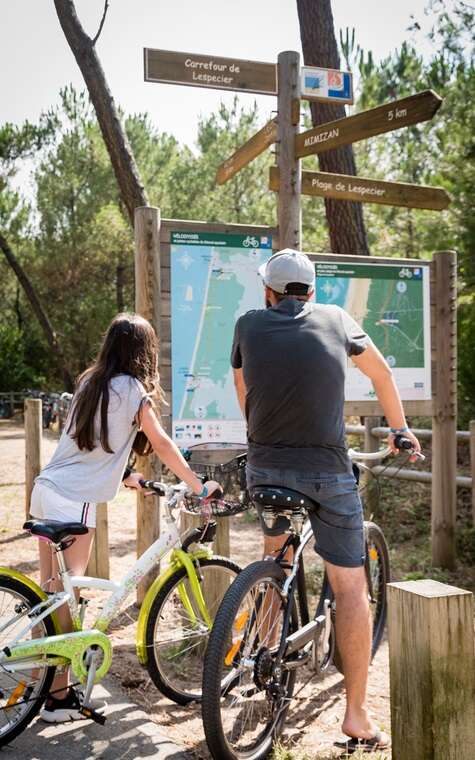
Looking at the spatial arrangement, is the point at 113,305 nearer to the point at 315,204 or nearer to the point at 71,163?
the point at 71,163

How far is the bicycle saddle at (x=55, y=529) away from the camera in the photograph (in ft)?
10.7

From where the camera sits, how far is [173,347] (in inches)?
197

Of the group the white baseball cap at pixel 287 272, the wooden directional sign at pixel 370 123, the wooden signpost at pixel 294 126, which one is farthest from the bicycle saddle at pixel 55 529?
the wooden directional sign at pixel 370 123

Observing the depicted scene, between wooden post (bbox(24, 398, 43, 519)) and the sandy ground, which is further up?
wooden post (bbox(24, 398, 43, 519))

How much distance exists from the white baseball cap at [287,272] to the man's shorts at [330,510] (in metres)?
0.77

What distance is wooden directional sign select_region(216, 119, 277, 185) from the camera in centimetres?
552

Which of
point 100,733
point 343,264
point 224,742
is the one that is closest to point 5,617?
point 100,733

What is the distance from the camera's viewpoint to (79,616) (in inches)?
136

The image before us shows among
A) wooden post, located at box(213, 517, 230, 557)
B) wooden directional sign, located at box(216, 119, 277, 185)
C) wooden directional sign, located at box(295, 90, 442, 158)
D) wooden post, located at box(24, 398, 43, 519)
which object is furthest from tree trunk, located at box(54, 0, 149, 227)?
wooden post, located at box(213, 517, 230, 557)

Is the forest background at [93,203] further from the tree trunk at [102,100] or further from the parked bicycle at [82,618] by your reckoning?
the parked bicycle at [82,618]

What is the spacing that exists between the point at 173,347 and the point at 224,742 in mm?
2636

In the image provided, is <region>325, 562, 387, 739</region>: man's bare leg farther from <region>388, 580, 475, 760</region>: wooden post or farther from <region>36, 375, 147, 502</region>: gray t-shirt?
<region>36, 375, 147, 502</region>: gray t-shirt

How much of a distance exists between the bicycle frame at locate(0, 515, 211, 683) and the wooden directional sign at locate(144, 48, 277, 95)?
296cm

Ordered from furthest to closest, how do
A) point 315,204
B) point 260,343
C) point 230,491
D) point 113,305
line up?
point 113,305, point 315,204, point 230,491, point 260,343
